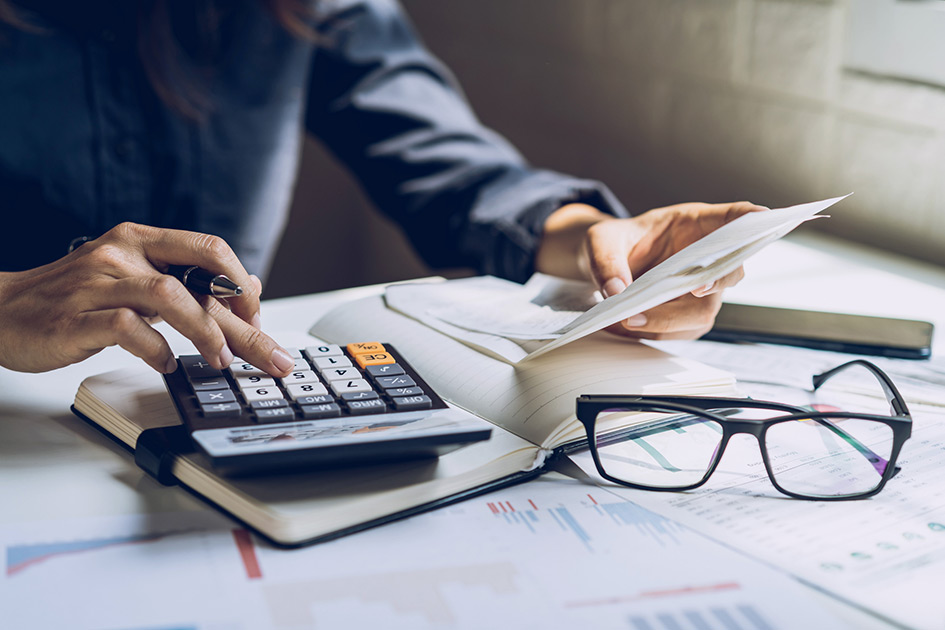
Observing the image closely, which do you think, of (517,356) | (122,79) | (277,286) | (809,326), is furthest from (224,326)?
(277,286)

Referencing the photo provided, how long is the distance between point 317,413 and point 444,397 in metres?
0.12

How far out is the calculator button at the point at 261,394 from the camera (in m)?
0.48

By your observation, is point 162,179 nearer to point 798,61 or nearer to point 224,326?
point 224,326

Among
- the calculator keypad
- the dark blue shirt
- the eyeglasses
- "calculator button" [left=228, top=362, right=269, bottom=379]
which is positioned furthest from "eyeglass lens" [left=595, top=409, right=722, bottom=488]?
the dark blue shirt

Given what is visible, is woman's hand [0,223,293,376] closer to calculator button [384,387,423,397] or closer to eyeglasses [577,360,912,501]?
calculator button [384,387,423,397]

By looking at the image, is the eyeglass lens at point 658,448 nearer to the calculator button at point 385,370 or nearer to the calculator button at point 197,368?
the calculator button at point 385,370

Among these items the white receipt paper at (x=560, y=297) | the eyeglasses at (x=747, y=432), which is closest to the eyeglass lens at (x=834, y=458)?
the eyeglasses at (x=747, y=432)

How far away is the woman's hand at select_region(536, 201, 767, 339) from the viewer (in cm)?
62

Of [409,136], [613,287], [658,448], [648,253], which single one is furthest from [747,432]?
[409,136]

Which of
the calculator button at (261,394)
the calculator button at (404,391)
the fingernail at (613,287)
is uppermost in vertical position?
the fingernail at (613,287)

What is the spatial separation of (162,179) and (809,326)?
0.76 m

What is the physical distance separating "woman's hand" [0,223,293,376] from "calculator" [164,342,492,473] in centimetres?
2

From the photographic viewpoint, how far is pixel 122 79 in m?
1.00

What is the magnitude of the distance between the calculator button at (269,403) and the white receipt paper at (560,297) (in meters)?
0.15
